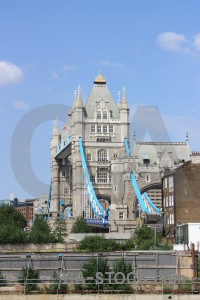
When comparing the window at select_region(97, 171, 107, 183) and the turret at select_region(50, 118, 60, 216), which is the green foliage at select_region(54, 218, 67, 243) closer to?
the window at select_region(97, 171, 107, 183)

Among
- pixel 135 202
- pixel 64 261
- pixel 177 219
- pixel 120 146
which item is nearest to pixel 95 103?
pixel 120 146

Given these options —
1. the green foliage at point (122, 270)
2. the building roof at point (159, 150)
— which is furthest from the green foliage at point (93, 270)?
the building roof at point (159, 150)

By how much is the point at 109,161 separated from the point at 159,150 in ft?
34.5

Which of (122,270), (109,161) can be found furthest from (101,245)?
(109,161)

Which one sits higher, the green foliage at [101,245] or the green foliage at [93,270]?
the green foliage at [101,245]

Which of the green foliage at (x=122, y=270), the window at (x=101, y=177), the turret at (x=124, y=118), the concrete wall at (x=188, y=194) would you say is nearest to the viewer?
the green foliage at (x=122, y=270)

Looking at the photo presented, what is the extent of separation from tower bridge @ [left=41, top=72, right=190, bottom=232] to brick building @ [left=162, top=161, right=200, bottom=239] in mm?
28521

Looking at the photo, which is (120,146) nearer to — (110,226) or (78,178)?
(78,178)

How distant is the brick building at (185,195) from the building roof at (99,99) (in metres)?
52.6

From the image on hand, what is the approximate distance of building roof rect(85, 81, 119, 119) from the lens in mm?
134875

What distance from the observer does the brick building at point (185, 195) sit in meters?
77.1

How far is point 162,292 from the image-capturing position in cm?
3472

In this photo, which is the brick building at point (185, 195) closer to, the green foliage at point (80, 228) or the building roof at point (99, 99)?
the green foliage at point (80, 228)

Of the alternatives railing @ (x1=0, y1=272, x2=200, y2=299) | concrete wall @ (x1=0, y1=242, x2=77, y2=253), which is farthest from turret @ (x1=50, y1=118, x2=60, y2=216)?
railing @ (x1=0, y1=272, x2=200, y2=299)
